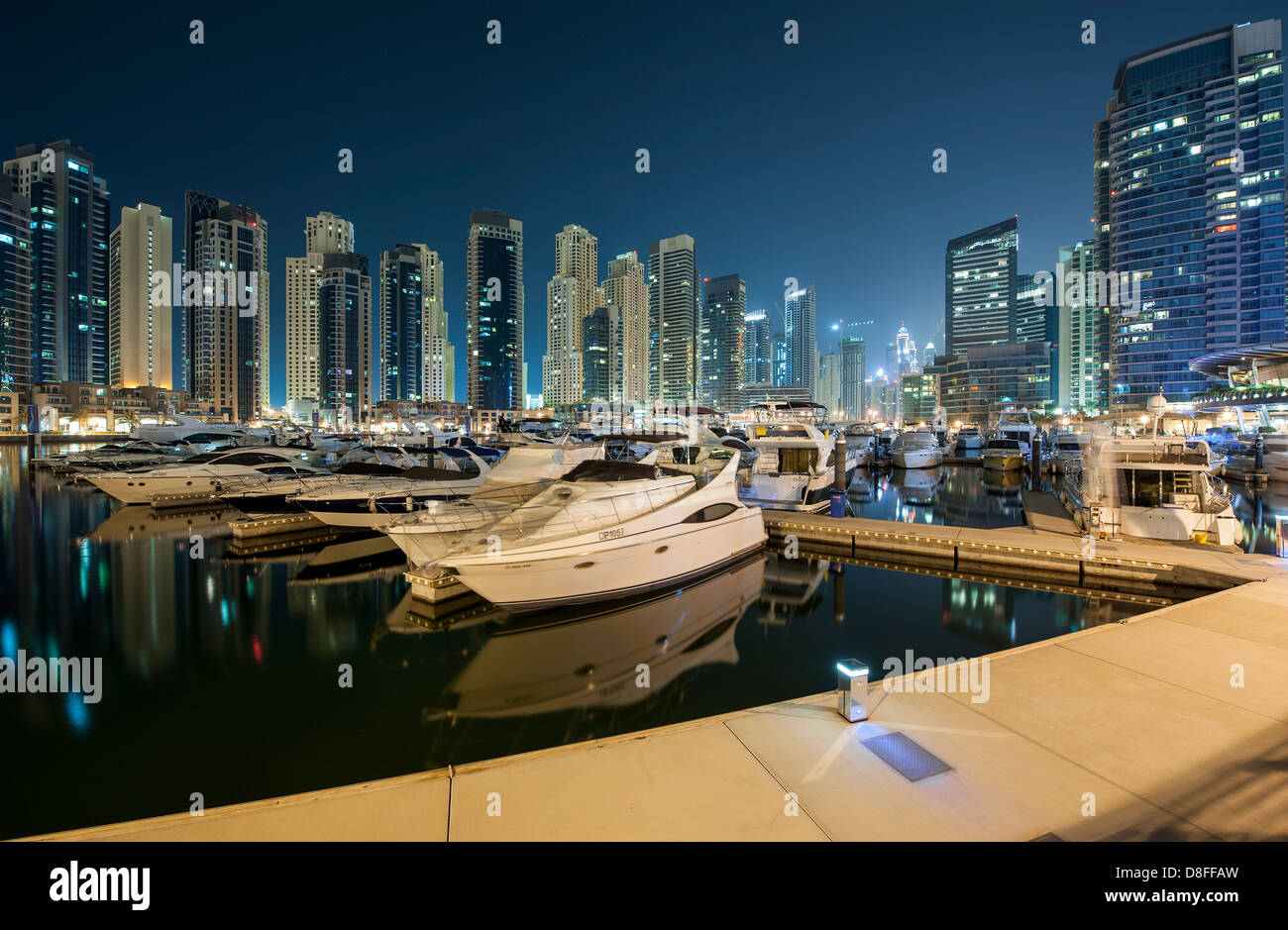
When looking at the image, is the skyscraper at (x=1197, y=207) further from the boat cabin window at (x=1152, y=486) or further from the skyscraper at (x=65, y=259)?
the skyscraper at (x=65, y=259)

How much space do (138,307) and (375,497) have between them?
196 metres

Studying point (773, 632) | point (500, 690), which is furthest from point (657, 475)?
point (500, 690)

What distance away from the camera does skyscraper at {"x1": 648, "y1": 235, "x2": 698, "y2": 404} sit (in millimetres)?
179250

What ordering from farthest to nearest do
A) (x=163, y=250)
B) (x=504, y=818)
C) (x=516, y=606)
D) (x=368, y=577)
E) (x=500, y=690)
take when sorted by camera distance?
(x=163, y=250) → (x=368, y=577) → (x=516, y=606) → (x=500, y=690) → (x=504, y=818)

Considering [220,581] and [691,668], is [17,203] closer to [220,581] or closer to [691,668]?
[220,581]

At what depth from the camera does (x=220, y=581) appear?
13.4 meters

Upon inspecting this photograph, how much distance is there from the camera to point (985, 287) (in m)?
172

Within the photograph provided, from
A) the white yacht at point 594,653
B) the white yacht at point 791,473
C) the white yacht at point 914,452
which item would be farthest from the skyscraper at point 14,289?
the white yacht at point 914,452

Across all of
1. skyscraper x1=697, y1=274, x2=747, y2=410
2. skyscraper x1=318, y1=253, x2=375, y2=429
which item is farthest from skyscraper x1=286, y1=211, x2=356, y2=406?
skyscraper x1=697, y1=274, x2=747, y2=410

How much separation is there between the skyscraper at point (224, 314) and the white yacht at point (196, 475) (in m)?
127

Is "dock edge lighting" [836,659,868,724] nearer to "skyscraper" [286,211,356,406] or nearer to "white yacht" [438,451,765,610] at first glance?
"white yacht" [438,451,765,610]

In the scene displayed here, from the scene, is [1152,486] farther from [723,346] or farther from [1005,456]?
[723,346]

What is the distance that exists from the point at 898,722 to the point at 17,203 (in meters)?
167

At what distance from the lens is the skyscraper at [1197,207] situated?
89.8 metres
